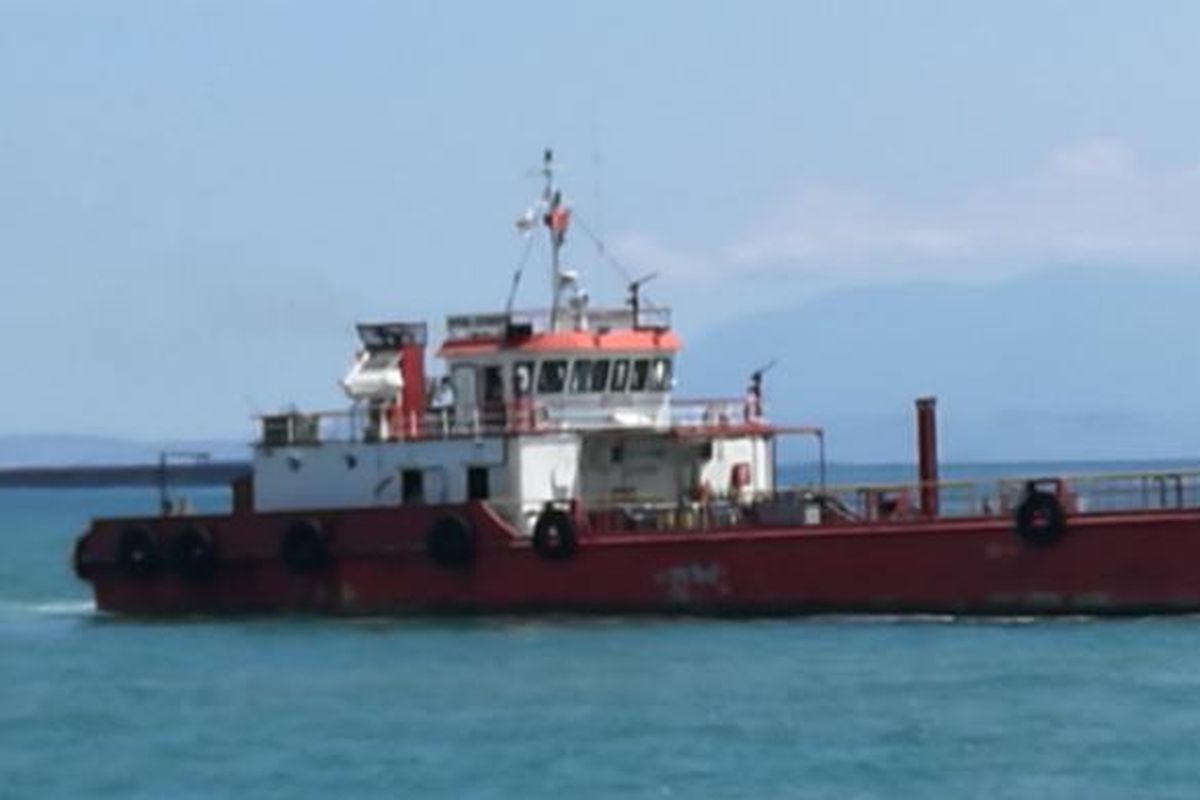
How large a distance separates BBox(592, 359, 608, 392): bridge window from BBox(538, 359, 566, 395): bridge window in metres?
0.37

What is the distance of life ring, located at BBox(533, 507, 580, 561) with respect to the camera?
40875mm

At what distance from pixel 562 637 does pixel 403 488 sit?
3.89m

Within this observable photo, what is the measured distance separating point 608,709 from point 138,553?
11960mm

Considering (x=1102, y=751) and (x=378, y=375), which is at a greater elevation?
(x=378, y=375)

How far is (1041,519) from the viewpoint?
3906 centimetres

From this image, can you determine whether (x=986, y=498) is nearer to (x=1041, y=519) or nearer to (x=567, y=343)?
(x=1041, y=519)

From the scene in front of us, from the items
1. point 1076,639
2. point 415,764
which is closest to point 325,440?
point 1076,639

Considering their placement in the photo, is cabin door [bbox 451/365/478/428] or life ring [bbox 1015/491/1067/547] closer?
life ring [bbox 1015/491/1067/547]

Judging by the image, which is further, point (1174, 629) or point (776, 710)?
point (1174, 629)

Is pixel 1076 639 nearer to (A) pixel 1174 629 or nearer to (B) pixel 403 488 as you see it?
(A) pixel 1174 629

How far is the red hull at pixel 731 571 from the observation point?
39.1 m

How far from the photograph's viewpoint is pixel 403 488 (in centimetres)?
4288

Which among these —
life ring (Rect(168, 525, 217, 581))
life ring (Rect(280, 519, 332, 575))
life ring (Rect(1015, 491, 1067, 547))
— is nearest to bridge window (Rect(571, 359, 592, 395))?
life ring (Rect(280, 519, 332, 575))

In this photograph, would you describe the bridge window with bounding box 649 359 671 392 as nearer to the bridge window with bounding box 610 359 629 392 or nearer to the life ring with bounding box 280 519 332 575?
the bridge window with bounding box 610 359 629 392
